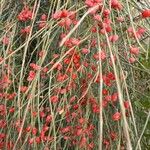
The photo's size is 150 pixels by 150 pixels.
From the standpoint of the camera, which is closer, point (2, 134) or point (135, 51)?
point (135, 51)

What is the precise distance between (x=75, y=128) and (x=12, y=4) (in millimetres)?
701

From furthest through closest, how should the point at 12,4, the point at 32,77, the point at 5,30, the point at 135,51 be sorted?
the point at 12,4 < the point at 5,30 < the point at 32,77 < the point at 135,51

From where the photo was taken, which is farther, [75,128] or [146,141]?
[146,141]

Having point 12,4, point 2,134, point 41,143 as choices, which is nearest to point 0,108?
point 2,134

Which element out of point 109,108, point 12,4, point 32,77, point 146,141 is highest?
point 12,4

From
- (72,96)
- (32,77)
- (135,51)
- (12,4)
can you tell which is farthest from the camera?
(12,4)

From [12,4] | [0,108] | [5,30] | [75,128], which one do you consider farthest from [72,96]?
[12,4]

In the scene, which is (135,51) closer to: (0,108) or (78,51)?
(78,51)

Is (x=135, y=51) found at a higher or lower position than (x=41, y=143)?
higher

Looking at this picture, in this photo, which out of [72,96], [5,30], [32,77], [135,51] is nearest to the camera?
[135,51]

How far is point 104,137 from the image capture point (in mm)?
1360

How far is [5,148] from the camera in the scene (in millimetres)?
1347

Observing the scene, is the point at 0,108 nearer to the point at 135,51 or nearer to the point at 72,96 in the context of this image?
the point at 72,96

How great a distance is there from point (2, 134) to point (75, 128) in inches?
11.2
